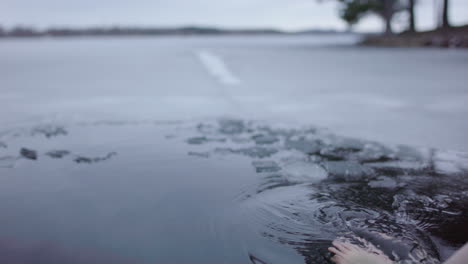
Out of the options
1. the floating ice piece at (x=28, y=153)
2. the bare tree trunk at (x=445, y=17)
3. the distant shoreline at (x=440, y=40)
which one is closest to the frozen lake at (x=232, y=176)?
the floating ice piece at (x=28, y=153)

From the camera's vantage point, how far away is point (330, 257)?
1745 mm

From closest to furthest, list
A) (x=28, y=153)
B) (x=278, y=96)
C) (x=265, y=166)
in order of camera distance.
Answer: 1. (x=265, y=166)
2. (x=28, y=153)
3. (x=278, y=96)

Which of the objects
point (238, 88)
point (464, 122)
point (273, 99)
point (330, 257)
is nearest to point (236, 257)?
point (330, 257)

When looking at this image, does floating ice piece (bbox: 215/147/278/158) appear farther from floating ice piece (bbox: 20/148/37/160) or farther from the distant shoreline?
the distant shoreline

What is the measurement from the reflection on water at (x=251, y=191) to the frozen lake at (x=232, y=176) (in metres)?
0.01

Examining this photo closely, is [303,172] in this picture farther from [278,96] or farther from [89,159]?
[278,96]

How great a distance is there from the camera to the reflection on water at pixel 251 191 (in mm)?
1890

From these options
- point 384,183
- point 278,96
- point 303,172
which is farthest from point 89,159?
point 278,96

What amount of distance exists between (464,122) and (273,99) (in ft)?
8.58

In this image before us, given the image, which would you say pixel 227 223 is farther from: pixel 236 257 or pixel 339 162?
pixel 339 162

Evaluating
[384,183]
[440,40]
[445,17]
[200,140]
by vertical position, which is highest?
[445,17]

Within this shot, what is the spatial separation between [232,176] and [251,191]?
1.09 ft

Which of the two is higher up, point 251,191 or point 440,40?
point 440,40

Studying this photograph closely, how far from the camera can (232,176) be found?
9.11 feet
